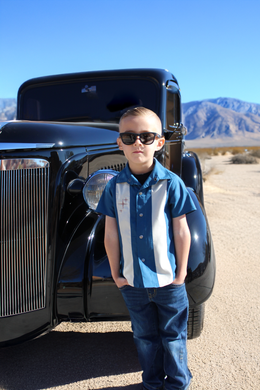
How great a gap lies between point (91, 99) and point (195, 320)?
2141 mm

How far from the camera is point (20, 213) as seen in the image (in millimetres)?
1731

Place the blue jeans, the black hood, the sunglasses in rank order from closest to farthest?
the sunglasses
the blue jeans
the black hood

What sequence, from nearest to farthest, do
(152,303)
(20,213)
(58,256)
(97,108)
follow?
(152,303) → (20,213) → (58,256) → (97,108)

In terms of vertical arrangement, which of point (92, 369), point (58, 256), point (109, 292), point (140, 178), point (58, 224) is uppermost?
point (140, 178)

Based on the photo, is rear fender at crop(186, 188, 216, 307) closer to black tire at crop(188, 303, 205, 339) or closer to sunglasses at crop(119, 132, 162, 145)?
black tire at crop(188, 303, 205, 339)

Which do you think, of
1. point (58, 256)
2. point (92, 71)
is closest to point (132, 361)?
point (58, 256)

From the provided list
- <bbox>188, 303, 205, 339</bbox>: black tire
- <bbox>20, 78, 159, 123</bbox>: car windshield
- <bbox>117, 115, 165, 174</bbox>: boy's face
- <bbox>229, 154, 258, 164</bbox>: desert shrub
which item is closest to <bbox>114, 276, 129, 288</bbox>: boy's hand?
<bbox>117, 115, 165, 174</bbox>: boy's face

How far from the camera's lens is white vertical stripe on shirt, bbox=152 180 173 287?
57.7 inches

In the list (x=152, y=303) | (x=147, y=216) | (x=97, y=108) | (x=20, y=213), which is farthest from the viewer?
(x=97, y=108)

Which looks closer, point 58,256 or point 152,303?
point 152,303

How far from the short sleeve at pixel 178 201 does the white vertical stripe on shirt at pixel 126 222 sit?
0.63 feet

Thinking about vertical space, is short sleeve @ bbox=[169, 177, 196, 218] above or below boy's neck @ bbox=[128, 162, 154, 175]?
below

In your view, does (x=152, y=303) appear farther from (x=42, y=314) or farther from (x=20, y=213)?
(x=20, y=213)

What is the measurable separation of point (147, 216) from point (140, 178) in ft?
0.58
